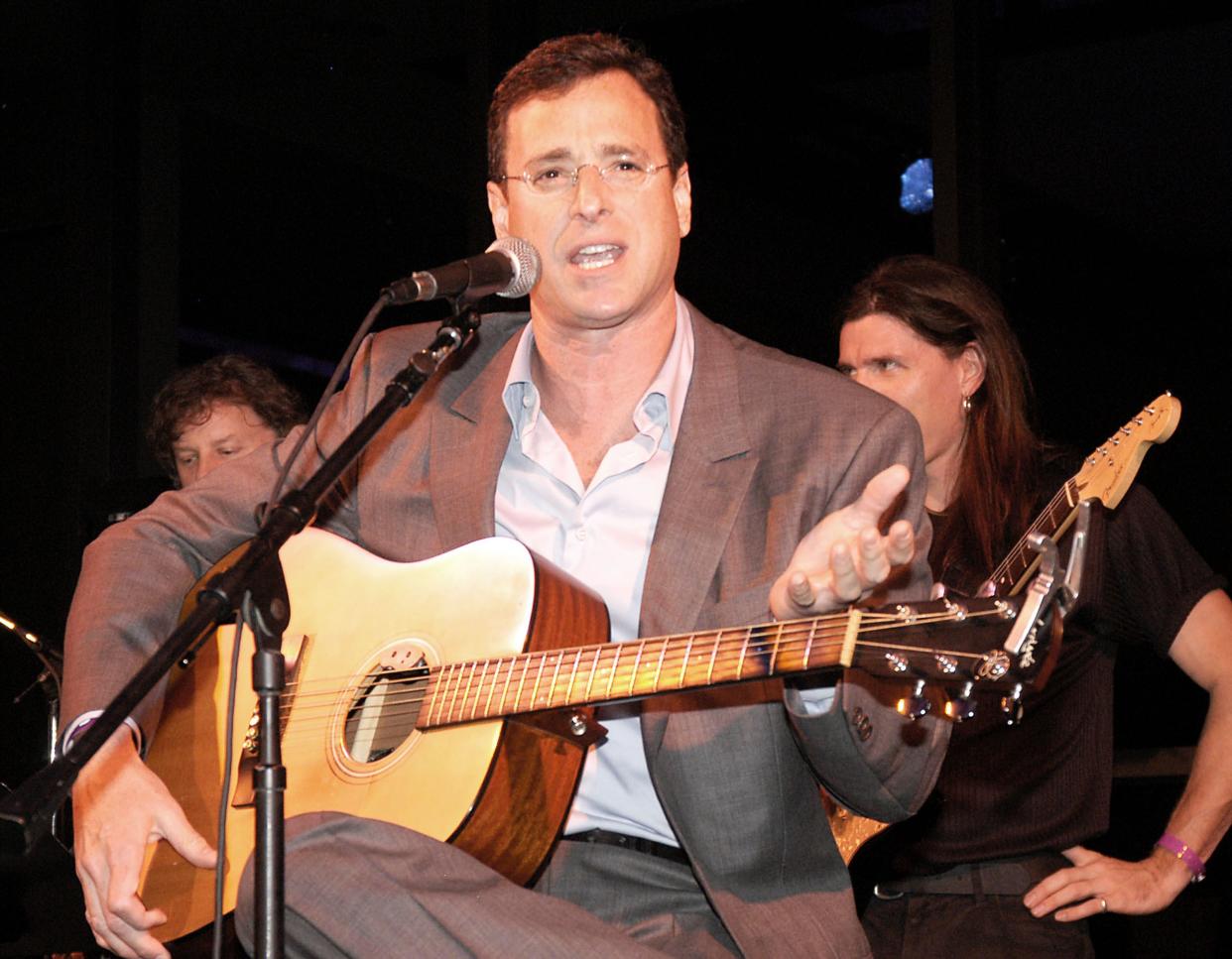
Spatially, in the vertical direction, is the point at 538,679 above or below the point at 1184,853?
above

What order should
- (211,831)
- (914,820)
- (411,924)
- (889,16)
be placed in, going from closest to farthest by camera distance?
1. (411,924)
2. (211,831)
3. (914,820)
4. (889,16)

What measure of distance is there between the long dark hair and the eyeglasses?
1064 millimetres

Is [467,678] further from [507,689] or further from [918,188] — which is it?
[918,188]

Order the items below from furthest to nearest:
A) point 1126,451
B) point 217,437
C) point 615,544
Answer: point 217,437 < point 1126,451 < point 615,544

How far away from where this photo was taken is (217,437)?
4289mm

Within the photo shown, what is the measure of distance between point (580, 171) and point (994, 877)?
1.56 metres

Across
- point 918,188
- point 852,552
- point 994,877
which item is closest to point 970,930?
point 994,877

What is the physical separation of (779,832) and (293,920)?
0.70 m

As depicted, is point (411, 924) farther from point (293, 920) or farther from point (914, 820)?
point (914, 820)

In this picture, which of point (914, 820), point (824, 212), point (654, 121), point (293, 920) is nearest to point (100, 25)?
point (824, 212)

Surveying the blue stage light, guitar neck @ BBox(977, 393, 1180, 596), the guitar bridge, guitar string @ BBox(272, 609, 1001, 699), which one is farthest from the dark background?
guitar string @ BBox(272, 609, 1001, 699)

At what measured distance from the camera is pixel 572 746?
2.22m

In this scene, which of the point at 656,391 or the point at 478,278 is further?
the point at 656,391

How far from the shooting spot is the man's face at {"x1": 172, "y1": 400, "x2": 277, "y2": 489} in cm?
428
